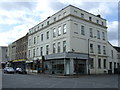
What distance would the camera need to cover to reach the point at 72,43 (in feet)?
101

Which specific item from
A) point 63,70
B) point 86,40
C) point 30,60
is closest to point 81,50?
point 86,40

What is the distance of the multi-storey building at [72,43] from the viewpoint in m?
30.9

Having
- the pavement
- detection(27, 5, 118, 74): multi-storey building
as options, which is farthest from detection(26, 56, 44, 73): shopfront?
the pavement

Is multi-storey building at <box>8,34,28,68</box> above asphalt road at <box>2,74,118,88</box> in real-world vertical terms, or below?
above

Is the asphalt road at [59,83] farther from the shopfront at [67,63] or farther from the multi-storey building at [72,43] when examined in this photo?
the shopfront at [67,63]

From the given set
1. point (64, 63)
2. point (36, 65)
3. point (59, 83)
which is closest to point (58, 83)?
point (59, 83)

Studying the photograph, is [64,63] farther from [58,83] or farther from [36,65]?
[58,83]

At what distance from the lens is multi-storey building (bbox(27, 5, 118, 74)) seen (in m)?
30.9

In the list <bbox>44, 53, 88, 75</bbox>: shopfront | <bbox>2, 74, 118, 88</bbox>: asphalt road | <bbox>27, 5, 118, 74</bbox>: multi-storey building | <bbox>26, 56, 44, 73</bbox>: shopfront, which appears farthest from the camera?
<bbox>26, 56, 44, 73</bbox>: shopfront

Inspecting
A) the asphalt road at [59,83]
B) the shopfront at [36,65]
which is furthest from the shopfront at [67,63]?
the asphalt road at [59,83]

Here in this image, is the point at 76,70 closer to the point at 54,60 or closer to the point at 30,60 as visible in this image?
the point at 54,60

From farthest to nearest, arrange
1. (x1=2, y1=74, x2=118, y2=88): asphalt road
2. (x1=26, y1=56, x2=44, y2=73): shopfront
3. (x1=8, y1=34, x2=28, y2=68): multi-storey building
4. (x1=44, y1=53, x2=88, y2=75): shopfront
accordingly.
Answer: (x1=8, y1=34, x2=28, y2=68): multi-storey building → (x1=26, y1=56, x2=44, y2=73): shopfront → (x1=44, y1=53, x2=88, y2=75): shopfront → (x1=2, y1=74, x2=118, y2=88): asphalt road

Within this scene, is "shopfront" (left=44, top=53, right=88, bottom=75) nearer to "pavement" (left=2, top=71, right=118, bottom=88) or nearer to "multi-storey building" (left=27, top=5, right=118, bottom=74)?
"multi-storey building" (left=27, top=5, right=118, bottom=74)

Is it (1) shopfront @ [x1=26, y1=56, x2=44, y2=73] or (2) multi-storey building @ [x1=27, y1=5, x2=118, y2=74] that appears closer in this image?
(2) multi-storey building @ [x1=27, y1=5, x2=118, y2=74]
